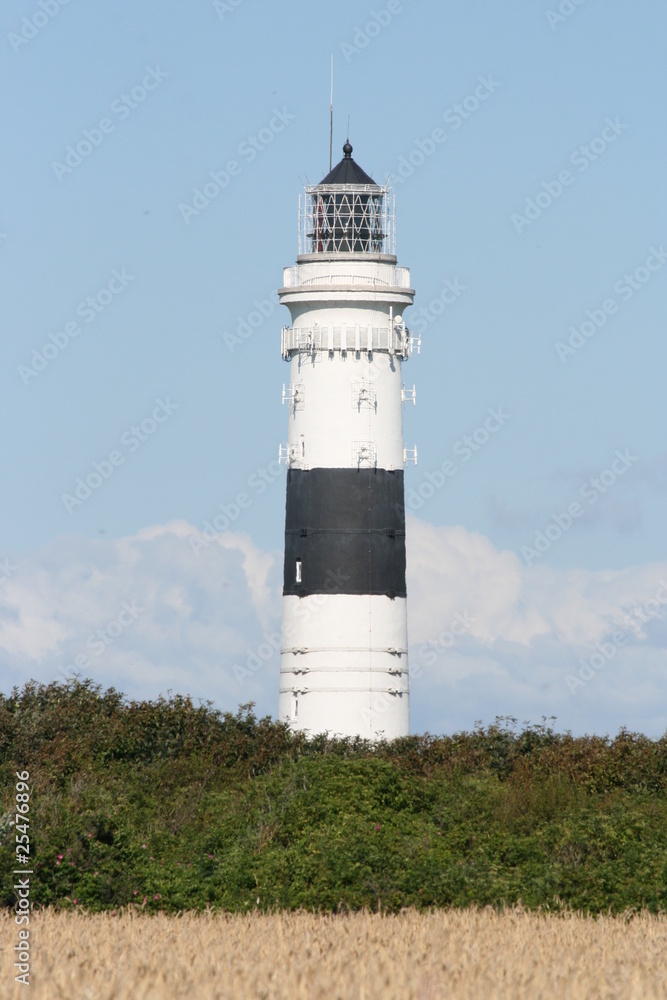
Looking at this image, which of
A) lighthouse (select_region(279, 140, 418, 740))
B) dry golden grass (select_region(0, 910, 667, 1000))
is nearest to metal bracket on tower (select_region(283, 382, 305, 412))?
lighthouse (select_region(279, 140, 418, 740))

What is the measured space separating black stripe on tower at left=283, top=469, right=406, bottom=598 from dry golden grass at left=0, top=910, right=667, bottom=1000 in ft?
59.2

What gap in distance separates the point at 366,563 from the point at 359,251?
9.39 m

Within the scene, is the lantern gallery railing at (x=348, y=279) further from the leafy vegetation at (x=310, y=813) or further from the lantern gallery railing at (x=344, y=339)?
the leafy vegetation at (x=310, y=813)

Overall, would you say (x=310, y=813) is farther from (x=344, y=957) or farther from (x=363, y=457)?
(x=344, y=957)

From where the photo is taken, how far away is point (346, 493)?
158ft

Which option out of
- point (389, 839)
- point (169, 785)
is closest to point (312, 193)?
point (169, 785)

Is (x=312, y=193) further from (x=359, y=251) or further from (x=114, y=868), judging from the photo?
(x=114, y=868)

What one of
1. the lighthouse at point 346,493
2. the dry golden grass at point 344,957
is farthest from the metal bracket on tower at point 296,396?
the dry golden grass at point 344,957

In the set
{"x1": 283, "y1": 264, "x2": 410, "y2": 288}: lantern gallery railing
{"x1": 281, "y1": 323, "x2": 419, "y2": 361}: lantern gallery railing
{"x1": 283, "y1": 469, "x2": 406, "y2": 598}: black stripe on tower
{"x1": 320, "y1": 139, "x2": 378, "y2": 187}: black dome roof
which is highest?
{"x1": 320, "y1": 139, "x2": 378, "y2": 187}: black dome roof

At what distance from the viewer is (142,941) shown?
2600cm

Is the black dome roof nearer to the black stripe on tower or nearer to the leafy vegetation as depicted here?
the black stripe on tower

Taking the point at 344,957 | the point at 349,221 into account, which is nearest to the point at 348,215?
the point at 349,221

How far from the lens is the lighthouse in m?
47.8

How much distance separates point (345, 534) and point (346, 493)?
3.91 feet
